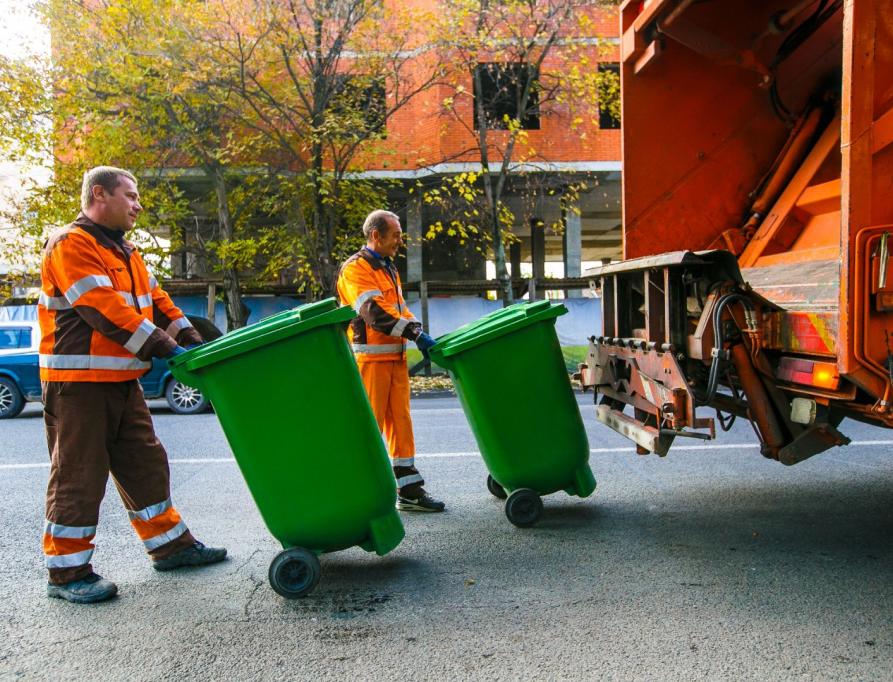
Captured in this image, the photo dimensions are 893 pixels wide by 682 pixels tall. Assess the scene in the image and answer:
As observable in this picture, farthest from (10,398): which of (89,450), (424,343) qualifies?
(424,343)

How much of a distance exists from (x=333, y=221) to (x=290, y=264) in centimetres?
126

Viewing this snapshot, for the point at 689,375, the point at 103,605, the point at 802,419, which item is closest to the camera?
the point at 103,605

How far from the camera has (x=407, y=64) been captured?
1321 centimetres

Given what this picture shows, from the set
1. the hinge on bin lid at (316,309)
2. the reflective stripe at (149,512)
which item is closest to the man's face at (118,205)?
the hinge on bin lid at (316,309)

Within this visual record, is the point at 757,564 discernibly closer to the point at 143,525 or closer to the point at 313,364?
the point at 313,364

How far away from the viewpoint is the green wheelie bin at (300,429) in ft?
9.48

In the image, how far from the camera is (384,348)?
415 centimetres

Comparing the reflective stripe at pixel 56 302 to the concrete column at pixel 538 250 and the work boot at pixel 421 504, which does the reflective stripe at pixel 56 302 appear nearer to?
the work boot at pixel 421 504

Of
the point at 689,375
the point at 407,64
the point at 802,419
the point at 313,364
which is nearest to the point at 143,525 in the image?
the point at 313,364

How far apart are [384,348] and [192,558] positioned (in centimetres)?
148

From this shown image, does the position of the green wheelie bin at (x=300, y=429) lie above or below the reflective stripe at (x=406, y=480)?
above

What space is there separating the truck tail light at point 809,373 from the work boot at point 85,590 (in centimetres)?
289

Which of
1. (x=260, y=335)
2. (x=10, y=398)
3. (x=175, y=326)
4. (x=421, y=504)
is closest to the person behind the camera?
(x=260, y=335)

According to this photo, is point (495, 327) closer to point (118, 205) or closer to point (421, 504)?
point (421, 504)
